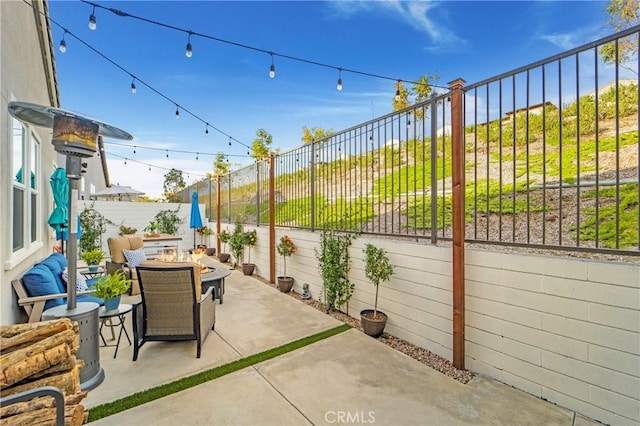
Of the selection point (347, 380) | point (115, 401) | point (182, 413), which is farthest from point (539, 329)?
point (115, 401)

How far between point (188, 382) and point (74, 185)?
6.90 feet

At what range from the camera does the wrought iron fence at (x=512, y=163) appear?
2363mm

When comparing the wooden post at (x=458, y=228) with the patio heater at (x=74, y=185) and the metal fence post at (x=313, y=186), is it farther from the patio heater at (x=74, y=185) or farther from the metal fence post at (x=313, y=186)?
the patio heater at (x=74, y=185)

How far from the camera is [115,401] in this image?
2285 millimetres

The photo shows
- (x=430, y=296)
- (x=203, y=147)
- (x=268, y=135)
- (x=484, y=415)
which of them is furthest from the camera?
(x=268, y=135)

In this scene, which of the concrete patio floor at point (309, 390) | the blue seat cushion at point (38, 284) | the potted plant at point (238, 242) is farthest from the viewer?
the potted plant at point (238, 242)

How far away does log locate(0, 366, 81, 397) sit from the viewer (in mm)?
1430

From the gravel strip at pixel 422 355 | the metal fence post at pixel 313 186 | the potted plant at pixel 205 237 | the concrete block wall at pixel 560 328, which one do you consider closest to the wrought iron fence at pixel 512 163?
the metal fence post at pixel 313 186

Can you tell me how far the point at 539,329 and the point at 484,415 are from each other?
82 cm

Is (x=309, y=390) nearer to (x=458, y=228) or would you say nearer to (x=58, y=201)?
(x=458, y=228)

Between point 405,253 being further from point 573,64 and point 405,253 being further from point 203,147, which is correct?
point 203,147

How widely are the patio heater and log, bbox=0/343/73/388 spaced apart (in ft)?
3.40

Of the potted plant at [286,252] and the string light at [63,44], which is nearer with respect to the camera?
the string light at [63,44]

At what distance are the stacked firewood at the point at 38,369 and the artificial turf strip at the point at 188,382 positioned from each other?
696mm
